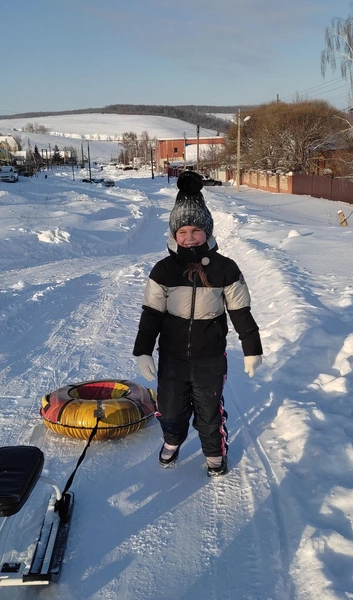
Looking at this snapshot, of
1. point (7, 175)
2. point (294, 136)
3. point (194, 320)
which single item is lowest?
point (194, 320)

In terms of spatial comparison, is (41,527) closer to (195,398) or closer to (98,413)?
(98,413)

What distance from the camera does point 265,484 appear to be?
10.6ft

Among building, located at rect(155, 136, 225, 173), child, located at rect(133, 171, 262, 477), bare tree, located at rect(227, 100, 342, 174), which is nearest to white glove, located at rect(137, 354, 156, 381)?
child, located at rect(133, 171, 262, 477)

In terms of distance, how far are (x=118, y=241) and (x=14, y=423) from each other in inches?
507

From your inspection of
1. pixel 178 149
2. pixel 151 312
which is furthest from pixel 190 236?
pixel 178 149

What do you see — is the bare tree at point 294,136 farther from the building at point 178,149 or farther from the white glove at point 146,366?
the building at point 178,149

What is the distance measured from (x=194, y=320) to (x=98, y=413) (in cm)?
114

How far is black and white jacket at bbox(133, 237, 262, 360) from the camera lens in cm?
314

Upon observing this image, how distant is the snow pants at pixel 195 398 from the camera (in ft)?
10.7

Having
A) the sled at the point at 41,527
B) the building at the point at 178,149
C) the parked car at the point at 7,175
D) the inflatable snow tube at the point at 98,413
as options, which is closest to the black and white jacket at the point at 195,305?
the inflatable snow tube at the point at 98,413

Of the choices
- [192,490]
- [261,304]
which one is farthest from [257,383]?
[261,304]

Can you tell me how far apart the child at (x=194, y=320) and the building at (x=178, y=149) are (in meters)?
96.5

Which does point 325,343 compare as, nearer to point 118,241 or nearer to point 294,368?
point 294,368

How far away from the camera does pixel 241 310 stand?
3.18 metres
